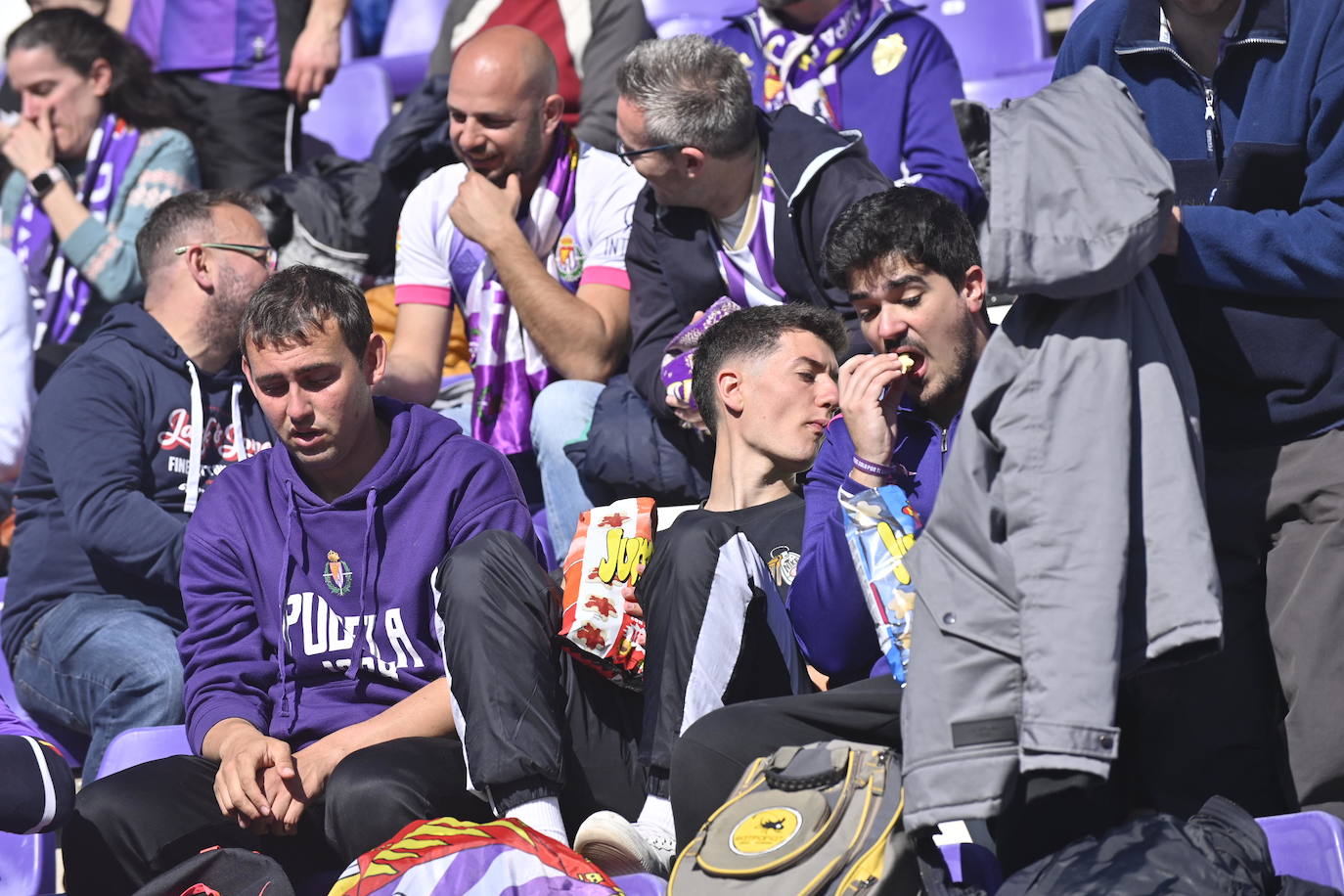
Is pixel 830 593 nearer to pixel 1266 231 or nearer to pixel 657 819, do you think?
pixel 657 819

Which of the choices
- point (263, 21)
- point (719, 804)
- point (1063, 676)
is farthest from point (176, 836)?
point (263, 21)

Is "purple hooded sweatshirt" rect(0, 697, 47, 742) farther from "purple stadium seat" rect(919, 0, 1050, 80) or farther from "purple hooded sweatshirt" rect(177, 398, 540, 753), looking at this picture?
"purple stadium seat" rect(919, 0, 1050, 80)

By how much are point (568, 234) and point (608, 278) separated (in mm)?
200

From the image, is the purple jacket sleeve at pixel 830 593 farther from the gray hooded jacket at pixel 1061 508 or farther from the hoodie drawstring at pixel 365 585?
the hoodie drawstring at pixel 365 585

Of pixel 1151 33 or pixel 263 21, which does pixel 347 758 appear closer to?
pixel 1151 33

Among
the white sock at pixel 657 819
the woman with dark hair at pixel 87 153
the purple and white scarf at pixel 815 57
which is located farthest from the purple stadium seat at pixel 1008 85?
the white sock at pixel 657 819

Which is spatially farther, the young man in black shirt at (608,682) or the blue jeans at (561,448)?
the blue jeans at (561,448)

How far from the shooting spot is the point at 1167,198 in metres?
2.24

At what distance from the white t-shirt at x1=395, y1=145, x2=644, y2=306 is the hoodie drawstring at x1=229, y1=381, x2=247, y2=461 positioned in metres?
0.67

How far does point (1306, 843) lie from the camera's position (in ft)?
7.80

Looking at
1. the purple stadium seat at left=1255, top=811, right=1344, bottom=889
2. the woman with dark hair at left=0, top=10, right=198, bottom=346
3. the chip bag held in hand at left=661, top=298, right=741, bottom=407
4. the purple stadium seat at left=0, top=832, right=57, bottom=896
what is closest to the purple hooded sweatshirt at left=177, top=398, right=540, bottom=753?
the purple stadium seat at left=0, top=832, right=57, bottom=896

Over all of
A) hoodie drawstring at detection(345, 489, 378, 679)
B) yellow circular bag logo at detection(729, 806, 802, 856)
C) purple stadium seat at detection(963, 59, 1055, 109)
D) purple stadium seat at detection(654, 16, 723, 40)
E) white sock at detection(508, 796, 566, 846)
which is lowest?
white sock at detection(508, 796, 566, 846)

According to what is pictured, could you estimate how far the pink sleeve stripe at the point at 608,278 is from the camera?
422 cm

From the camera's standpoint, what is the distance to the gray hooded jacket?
2.14 m
